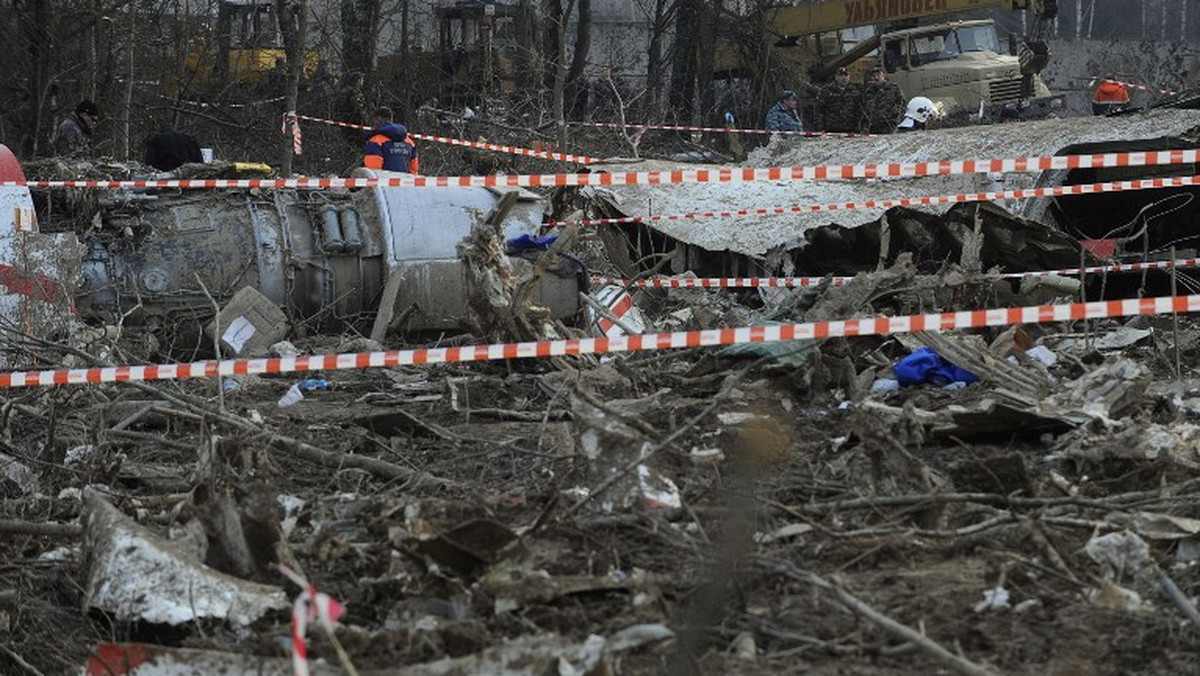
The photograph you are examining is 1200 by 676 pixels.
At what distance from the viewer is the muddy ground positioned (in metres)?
4.66

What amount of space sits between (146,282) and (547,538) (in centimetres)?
630

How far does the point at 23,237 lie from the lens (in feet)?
32.9

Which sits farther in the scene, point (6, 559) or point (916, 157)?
point (916, 157)

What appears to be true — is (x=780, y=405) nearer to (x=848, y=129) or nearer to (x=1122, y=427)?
(x=1122, y=427)

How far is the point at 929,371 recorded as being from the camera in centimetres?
839

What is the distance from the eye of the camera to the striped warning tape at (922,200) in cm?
1139

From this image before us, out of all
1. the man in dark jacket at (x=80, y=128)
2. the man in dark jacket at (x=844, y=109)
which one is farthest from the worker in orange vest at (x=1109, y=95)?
the man in dark jacket at (x=80, y=128)

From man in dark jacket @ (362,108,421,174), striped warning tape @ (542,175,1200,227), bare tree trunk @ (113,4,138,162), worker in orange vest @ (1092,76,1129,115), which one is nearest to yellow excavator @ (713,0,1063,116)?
worker in orange vest @ (1092,76,1129,115)

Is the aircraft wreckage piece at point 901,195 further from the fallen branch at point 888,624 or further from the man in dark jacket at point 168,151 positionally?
the fallen branch at point 888,624

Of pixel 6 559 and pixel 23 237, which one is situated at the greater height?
pixel 23 237

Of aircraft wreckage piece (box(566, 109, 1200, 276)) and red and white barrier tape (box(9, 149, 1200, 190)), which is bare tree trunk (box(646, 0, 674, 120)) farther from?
red and white barrier tape (box(9, 149, 1200, 190))

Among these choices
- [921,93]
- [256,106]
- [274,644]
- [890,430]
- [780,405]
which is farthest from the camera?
[921,93]

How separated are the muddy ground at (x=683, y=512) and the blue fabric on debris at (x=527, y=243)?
2527 millimetres

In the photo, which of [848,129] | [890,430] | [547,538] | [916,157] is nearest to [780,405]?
[890,430]
